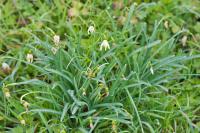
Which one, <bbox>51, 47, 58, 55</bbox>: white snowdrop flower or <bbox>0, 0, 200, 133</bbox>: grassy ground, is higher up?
<bbox>51, 47, 58, 55</bbox>: white snowdrop flower

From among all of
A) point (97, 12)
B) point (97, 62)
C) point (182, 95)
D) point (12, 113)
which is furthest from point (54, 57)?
point (182, 95)

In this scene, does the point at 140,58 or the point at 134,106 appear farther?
the point at 140,58

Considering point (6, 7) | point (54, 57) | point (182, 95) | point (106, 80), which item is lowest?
point (182, 95)

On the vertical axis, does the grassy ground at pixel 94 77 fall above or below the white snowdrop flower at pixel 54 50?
below

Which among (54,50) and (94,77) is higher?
(54,50)

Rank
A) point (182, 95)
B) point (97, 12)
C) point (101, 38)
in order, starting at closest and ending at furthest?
point (101, 38) < point (182, 95) < point (97, 12)

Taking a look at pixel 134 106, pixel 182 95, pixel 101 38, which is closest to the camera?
pixel 134 106

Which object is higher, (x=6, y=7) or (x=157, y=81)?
(x=6, y=7)

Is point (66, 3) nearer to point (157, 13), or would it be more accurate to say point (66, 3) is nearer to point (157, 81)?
point (157, 13)
